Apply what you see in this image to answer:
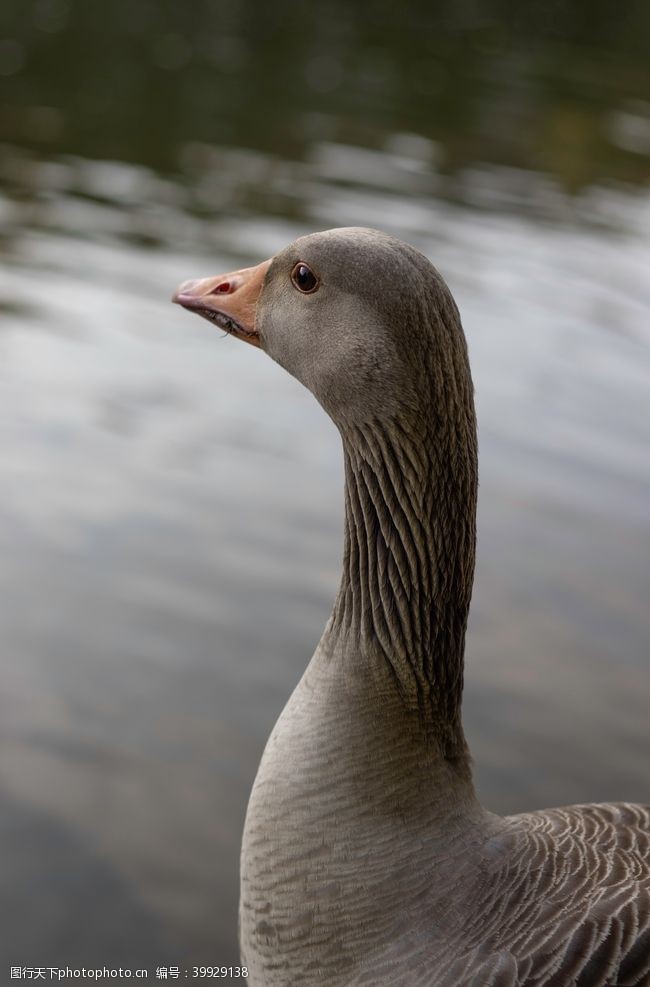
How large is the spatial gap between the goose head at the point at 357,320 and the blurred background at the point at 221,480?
185 centimetres

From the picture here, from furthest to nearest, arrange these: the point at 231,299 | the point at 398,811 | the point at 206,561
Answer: the point at 206,561
the point at 231,299
the point at 398,811

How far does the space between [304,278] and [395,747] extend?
37.2 inches

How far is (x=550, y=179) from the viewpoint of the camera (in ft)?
35.5

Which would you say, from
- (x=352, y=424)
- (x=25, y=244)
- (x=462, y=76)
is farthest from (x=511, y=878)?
(x=462, y=76)

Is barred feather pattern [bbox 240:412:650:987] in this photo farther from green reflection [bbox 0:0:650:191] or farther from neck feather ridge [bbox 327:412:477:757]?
green reflection [bbox 0:0:650:191]

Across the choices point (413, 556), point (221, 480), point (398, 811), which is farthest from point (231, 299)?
point (221, 480)

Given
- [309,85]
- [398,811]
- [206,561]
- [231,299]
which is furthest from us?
[309,85]

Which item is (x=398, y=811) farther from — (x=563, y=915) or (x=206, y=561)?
(x=206, y=561)

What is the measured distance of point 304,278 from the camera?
7.72 ft

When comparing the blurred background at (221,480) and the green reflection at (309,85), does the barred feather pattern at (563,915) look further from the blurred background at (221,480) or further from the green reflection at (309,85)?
the green reflection at (309,85)

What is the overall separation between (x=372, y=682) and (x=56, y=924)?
1546 mm

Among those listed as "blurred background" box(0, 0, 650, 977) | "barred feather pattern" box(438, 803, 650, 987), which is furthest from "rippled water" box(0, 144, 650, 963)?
"barred feather pattern" box(438, 803, 650, 987)

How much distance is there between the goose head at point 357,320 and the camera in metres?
2.14

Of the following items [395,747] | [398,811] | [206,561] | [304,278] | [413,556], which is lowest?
[398,811]
